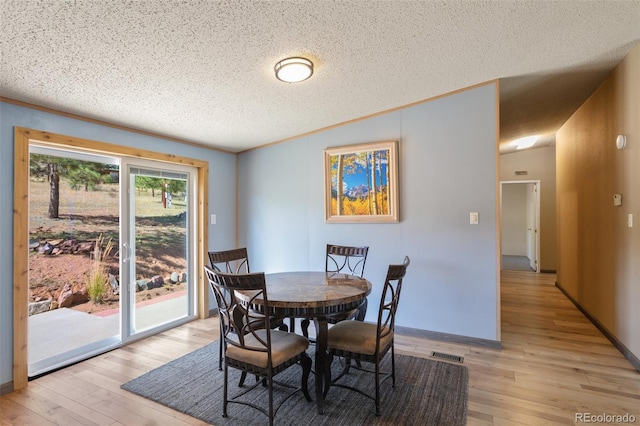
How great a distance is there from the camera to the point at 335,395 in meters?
2.29

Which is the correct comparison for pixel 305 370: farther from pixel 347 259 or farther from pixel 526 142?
pixel 526 142

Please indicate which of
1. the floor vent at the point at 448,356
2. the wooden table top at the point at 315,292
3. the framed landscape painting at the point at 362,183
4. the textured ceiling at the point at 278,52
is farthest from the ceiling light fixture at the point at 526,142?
the wooden table top at the point at 315,292

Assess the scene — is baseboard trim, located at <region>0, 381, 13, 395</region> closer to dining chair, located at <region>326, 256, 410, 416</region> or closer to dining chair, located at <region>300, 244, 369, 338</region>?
dining chair, located at <region>326, 256, 410, 416</region>

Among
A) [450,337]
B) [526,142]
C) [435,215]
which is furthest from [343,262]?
[526,142]

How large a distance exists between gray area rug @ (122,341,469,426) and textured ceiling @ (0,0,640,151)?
236 centimetres

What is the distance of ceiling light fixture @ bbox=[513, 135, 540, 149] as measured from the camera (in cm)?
581

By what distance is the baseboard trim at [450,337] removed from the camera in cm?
306

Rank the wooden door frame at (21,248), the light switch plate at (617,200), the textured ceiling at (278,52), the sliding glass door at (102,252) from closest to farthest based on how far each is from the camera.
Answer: the textured ceiling at (278,52)
the wooden door frame at (21,248)
the sliding glass door at (102,252)
the light switch plate at (617,200)

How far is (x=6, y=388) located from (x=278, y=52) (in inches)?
127

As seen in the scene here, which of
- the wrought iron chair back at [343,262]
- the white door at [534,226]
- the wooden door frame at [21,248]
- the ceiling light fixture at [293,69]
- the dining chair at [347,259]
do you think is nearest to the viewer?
the ceiling light fixture at [293,69]

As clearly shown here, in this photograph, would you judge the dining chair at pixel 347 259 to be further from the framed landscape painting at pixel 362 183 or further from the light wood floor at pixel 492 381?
the light wood floor at pixel 492 381

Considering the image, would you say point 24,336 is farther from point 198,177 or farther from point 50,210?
point 198,177

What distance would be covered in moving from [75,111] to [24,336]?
Result: 1896 mm

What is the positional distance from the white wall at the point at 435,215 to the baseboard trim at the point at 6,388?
2851mm
